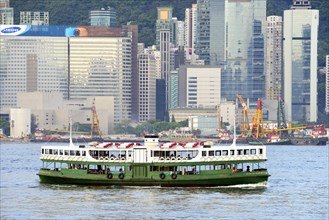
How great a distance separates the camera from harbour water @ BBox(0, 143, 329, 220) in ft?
350

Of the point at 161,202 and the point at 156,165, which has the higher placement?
the point at 156,165

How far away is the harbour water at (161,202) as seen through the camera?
106688 mm

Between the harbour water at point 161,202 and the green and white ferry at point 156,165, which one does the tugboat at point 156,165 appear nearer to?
the green and white ferry at point 156,165

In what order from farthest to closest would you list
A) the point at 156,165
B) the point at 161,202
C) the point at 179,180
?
the point at 156,165 < the point at 179,180 < the point at 161,202

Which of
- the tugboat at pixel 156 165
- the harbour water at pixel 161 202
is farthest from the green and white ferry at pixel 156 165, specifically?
the harbour water at pixel 161 202

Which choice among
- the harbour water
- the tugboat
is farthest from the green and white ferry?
the harbour water

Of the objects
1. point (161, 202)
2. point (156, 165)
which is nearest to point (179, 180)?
point (156, 165)

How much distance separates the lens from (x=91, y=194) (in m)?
120

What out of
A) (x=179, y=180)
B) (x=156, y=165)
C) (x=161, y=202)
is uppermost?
(x=156, y=165)

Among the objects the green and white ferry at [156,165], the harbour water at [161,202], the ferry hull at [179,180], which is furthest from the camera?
the green and white ferry at [156,165]

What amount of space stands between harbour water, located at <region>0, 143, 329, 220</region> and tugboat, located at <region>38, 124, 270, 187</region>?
3.25ft

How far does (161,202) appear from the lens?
114 metres

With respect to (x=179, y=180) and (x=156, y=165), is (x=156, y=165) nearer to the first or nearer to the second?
(x=156, y=165)

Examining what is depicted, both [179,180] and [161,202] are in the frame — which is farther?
[179,180]
